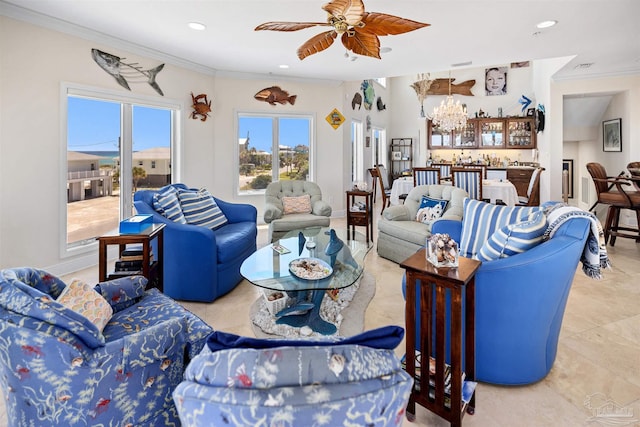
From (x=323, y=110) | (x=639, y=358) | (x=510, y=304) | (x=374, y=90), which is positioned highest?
(x=374, y=90)

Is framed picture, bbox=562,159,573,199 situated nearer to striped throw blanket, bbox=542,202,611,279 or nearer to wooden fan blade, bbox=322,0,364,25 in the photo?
striped throw blanket, bbox=542,202,611,279

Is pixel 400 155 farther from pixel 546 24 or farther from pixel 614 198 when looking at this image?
pixel 546 24

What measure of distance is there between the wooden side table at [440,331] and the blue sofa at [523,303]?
150mm

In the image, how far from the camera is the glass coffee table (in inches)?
92.1

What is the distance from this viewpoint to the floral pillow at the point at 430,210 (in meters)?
4.17

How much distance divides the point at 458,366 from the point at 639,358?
153cm

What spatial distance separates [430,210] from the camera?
4.24 metres

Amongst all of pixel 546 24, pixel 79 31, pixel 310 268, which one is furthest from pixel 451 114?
pixel 79 31

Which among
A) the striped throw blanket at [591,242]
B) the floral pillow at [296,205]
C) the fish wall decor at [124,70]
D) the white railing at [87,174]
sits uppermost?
the fish wall decor at [124,70]

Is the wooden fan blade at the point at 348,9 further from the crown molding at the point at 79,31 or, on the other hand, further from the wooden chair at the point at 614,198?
the wooden chair at the point at 614,198

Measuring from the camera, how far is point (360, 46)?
2.91 meters

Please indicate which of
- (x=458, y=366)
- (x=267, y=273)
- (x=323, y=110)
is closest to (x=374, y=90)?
(x=323, y=110)

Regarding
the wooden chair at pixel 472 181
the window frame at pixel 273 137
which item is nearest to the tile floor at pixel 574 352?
the wooden chair at pixel 472 181

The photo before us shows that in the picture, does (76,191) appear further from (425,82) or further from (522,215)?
(425,82)
